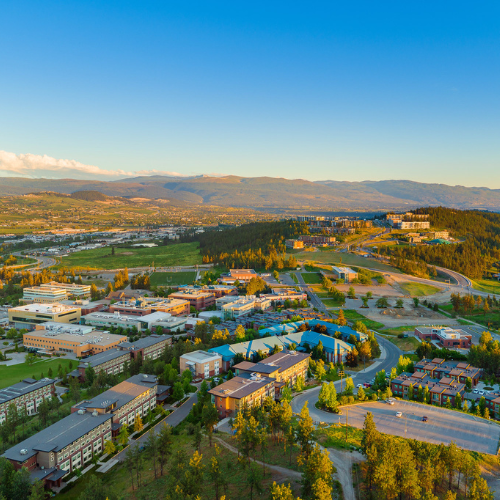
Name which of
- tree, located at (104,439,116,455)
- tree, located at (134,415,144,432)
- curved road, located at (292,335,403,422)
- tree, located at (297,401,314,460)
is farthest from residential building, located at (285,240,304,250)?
tree, located at (297,401,314,460)

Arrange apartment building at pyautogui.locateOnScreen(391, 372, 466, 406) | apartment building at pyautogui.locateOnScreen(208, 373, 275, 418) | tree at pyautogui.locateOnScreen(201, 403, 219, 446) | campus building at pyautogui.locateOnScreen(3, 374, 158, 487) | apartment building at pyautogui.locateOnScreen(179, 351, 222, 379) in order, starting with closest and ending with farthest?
1. campus building at pyautogui.locateOnScreen(3, 374, 158, 487)
2. tree at pyautogui.locateOnScreen(201, 403, 219, 446)
3. apartment building at pyautogui.locateOnScreen(208, 373, 275, 418)
4. apartment building at pyautogui.locateOnScreen(391, 372, 466, 406)
5. apartment building at pyautogui.locateOnScreen(179, 351, 222, 379)

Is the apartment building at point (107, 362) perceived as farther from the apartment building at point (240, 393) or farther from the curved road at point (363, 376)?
the curved road at point (363, 376)

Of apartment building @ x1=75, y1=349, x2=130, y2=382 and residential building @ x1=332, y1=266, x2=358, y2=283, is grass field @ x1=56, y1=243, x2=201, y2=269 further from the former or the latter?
apartment building @ x1=75, y1=349, x2=130, y2=382

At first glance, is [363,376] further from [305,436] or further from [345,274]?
[345,274]

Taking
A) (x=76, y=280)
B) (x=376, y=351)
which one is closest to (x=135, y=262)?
(x=76, y=280)

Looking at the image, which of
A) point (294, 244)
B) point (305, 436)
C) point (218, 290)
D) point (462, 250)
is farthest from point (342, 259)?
point (305, 436)

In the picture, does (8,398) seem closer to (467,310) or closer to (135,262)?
(467,310)

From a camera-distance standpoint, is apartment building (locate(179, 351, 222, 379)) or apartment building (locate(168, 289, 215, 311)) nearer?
apartment building (locate(179, 351, 222, 379))
